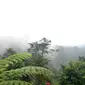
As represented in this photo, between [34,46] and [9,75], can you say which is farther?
[34,46]

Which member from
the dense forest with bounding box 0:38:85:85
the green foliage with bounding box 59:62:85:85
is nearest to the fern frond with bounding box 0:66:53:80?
the dense forest with bounding box 0:38:85:85

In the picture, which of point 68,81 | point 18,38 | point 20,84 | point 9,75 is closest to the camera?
point 20,84

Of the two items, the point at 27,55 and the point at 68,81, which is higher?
the point at 27,55

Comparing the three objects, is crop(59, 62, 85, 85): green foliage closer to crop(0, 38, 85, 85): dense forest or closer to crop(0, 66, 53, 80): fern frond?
crop(0, 38, 85, 85): dense forest

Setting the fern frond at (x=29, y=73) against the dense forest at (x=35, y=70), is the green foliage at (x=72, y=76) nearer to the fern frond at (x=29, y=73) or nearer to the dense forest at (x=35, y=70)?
the dense forest at (x=35, y=70)

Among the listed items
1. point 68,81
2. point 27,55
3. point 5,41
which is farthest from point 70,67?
point 5,41

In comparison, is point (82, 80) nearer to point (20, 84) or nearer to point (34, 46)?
point (20, 84)

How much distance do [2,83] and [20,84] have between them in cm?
17

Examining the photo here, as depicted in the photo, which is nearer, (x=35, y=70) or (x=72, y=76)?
(x=35, y=70)

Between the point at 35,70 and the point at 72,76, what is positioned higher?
the point at 35,70

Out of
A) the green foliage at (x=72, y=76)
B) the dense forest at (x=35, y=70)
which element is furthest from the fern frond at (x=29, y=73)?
the green foliage at (x=72, y=76)

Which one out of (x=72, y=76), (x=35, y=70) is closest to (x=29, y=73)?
(x=35, y=70)

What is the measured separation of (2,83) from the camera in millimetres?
1682

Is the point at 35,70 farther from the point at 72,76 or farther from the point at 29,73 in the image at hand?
the point at 72,76
